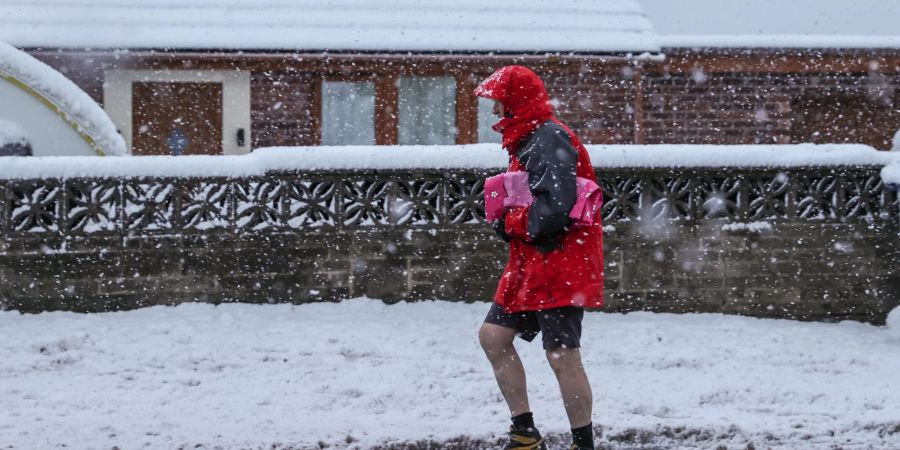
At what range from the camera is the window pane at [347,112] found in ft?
45.8

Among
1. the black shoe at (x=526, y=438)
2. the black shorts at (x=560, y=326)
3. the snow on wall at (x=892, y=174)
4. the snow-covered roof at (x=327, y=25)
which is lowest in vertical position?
the black shoe at (x=526, y=438)

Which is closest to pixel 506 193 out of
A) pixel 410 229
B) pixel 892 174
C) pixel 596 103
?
pixel 410 229

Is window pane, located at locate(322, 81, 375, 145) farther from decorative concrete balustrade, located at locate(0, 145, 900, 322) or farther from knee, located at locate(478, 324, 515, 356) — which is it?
knee, located at locate(478, 324, 515, 356)

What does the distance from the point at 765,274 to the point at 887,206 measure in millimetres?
1144

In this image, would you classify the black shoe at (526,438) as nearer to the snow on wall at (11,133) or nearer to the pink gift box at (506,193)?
the pink gift box at (506,193)

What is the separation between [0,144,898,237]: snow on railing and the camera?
8.09 m

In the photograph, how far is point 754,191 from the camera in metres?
8.52

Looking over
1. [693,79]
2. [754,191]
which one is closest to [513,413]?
[754,191]

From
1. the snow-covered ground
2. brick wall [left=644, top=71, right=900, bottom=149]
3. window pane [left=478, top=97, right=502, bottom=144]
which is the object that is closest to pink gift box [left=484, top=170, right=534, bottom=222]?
the snow-covered ground

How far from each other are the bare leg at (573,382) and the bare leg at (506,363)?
0.19 metres

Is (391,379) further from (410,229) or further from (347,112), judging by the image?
(347,112)

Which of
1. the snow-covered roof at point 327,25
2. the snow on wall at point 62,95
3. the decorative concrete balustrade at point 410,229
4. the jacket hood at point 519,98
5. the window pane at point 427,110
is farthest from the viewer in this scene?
the window pane at point 427,110

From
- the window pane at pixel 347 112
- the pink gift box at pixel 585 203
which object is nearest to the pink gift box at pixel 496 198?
the pink gift box at pixel 585 203

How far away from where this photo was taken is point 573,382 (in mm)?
4418
